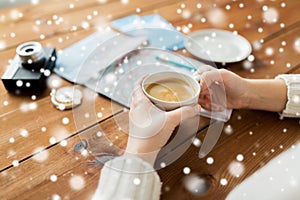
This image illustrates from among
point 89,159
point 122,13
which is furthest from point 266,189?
point 122,13

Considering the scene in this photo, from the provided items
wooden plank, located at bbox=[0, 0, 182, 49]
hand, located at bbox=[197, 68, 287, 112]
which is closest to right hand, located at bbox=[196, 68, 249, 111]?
hand, located at bbox=[197, 68, 287, 112]

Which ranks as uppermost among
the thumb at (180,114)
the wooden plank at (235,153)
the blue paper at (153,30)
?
the thumb at (180,114)

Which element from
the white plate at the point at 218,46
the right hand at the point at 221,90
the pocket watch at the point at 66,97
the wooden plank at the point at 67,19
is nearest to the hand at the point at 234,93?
the right hand at the point at 221,90

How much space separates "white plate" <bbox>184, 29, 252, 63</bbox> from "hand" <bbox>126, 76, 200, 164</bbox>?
0.85 ft

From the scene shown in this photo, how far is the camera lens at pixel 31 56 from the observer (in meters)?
0.68

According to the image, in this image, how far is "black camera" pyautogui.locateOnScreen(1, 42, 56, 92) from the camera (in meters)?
0.67

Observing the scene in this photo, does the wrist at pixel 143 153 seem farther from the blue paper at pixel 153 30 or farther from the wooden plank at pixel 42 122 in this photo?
the blue paper at pixel 153 30

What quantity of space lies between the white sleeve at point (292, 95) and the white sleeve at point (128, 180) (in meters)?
0.31

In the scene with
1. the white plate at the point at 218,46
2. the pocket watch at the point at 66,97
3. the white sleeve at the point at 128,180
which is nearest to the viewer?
the white sleeve at the point at 128,180

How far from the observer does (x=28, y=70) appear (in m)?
0.69

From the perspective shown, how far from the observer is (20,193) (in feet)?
1.63

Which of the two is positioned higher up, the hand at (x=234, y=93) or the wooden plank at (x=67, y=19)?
the wooden plank at (x=67, y=19)

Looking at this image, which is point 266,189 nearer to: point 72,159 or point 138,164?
point 138,164

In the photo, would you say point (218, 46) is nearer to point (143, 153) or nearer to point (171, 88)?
point (171, 88)
